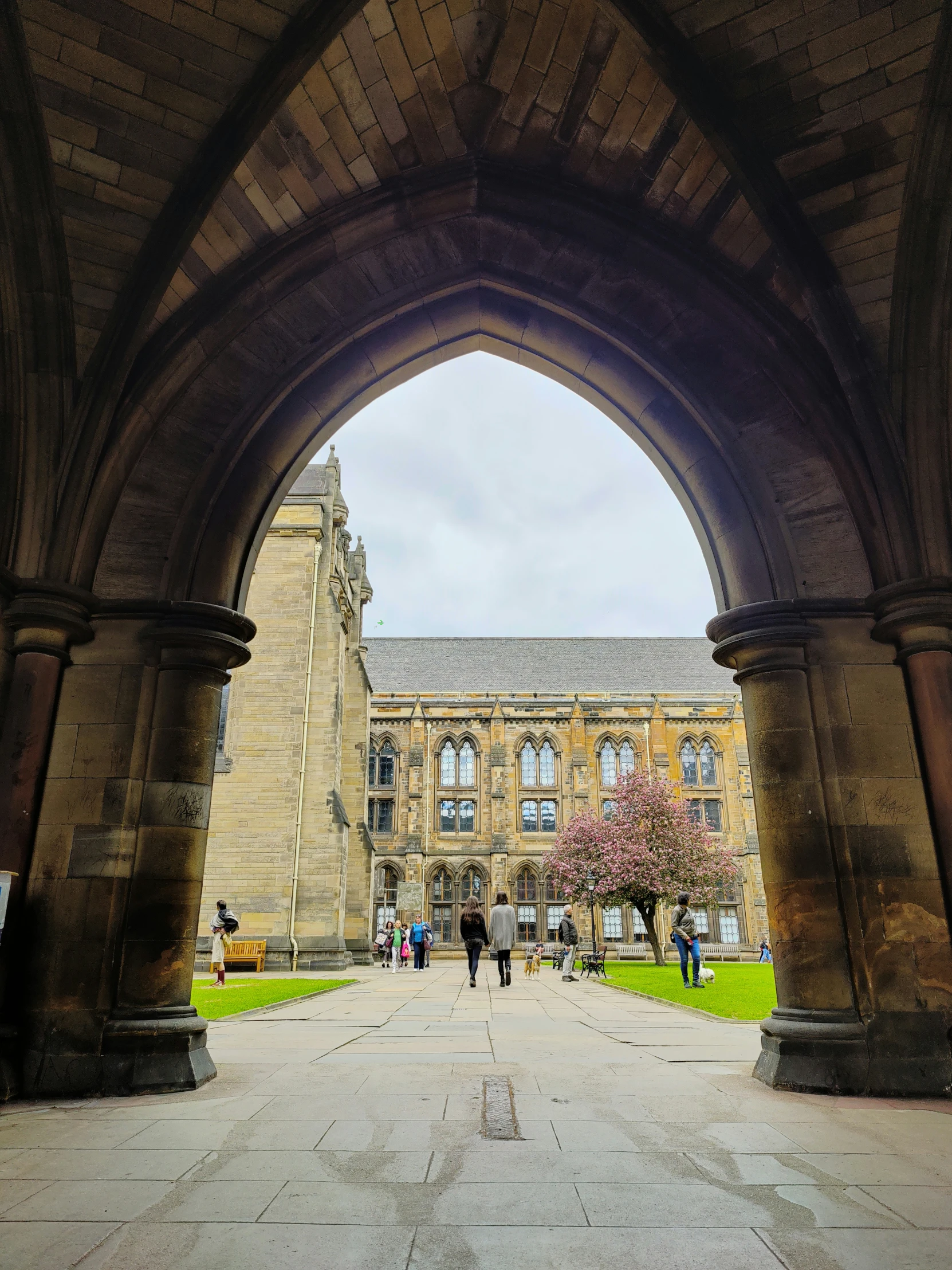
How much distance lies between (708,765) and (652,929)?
17.9 meters

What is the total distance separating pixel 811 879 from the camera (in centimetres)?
549

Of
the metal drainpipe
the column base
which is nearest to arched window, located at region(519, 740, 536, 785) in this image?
the metal drainpipe

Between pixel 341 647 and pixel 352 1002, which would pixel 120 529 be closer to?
pixel 352 1002

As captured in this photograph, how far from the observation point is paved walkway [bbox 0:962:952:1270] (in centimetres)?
254

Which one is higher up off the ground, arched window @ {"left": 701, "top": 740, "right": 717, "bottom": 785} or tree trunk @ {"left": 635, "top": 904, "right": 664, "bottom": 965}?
arched window @ {"left": 701, "top": 740, "right": 717, "bottom": 785}

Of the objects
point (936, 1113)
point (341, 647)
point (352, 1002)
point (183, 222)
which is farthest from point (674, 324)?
point (341, 647)

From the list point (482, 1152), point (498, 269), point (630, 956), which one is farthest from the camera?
point (630, 956)

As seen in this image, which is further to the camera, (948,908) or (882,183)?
(882,183)

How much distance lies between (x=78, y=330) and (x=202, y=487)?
4.96 ft

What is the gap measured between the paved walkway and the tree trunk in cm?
2157

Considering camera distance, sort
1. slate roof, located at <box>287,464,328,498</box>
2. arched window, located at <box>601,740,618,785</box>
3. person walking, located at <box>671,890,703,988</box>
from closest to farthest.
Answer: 1. person walking, located at <box>671,890,703,988</box>
2. slate roof, located at <box>287,464,328,498</box>
3. arched window, located at <box>601,740,618,785</box>

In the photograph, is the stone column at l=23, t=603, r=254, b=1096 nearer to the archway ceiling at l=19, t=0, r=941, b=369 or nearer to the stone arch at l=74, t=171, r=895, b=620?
the stone arch at l=74, t=171, r=895, b=620

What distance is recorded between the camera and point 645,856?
27.9 m

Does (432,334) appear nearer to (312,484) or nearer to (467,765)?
(312,484)
